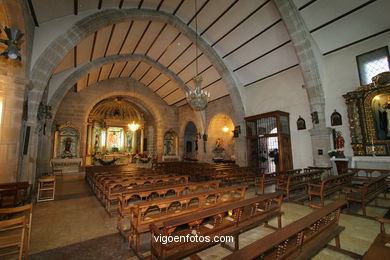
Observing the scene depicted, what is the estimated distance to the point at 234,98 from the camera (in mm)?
9516

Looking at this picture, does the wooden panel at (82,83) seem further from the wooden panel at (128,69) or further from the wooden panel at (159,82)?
the wooden panel at (159,82)

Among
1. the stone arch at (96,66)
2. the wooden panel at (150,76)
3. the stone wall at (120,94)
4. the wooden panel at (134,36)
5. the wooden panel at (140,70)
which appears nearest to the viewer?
the wooden panel at (134,36)

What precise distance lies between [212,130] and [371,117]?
796 cm

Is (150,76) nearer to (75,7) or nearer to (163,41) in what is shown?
(163,41)

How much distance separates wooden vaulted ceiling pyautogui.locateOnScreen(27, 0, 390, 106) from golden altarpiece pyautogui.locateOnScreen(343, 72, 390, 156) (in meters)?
1.83

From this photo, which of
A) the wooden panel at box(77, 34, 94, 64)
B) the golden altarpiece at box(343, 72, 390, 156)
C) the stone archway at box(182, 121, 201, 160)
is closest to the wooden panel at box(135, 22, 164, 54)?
the wooden panel at box(77, 34, 94, 64)

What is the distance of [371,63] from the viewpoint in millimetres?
5801

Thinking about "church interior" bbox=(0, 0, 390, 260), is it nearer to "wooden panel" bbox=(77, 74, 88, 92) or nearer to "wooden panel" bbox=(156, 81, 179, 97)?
"wooden panel" bbox=(156, 81, 179, 97)

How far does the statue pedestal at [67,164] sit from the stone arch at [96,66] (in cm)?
340

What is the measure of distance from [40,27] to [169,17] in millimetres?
4757

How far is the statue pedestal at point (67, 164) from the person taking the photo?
1001 centimetres

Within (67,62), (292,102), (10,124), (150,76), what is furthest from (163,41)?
(10,124)

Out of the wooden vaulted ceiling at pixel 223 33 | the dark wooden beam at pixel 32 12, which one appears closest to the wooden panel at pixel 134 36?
the wooden vaulted ceiling at pixel 223 33

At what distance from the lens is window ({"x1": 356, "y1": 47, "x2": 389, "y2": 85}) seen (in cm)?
556
